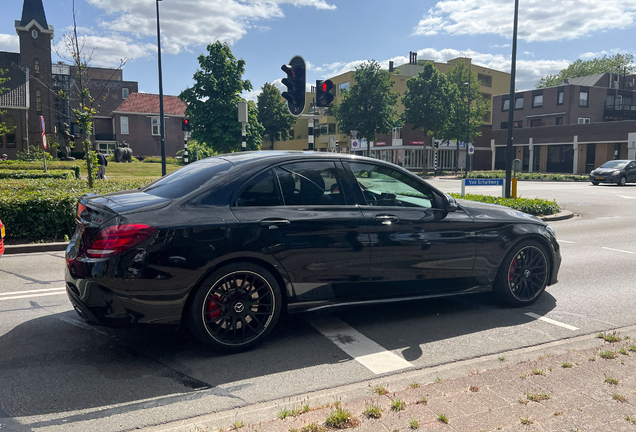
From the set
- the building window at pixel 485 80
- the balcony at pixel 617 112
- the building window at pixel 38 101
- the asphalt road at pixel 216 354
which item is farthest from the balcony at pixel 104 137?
the asphalt road at pixel 216 354

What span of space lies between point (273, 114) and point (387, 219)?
230 feet

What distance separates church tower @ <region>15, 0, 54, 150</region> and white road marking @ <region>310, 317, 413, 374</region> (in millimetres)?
59247

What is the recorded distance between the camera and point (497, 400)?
10.4 ft

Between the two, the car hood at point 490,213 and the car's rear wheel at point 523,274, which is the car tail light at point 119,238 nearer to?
the car hood at point 490,213

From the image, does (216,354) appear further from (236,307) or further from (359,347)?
(359,347)

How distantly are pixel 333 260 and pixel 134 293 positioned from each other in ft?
5.42

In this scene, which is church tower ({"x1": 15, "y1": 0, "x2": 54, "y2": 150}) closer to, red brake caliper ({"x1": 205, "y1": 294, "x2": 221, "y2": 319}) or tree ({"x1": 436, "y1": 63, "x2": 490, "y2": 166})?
tree ({"x1": 436, "y1": 63, "x2": 490, "y2": 166})

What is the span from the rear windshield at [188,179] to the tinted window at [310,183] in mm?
526

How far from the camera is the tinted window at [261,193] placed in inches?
163

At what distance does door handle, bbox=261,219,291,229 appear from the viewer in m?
4.07

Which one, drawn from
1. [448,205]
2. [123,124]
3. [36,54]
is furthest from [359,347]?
[36,54]

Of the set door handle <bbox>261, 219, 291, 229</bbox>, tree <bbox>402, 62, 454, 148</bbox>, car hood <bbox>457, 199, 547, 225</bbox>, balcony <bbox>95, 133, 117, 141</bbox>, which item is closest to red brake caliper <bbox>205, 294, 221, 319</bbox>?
door handle <bbox>261, 219, 291, 229</bbox>

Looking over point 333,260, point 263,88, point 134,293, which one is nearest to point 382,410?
point 333,260

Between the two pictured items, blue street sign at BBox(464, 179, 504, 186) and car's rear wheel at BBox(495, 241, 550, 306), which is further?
blue street sign at BBox(464, 179, 504, 186)
